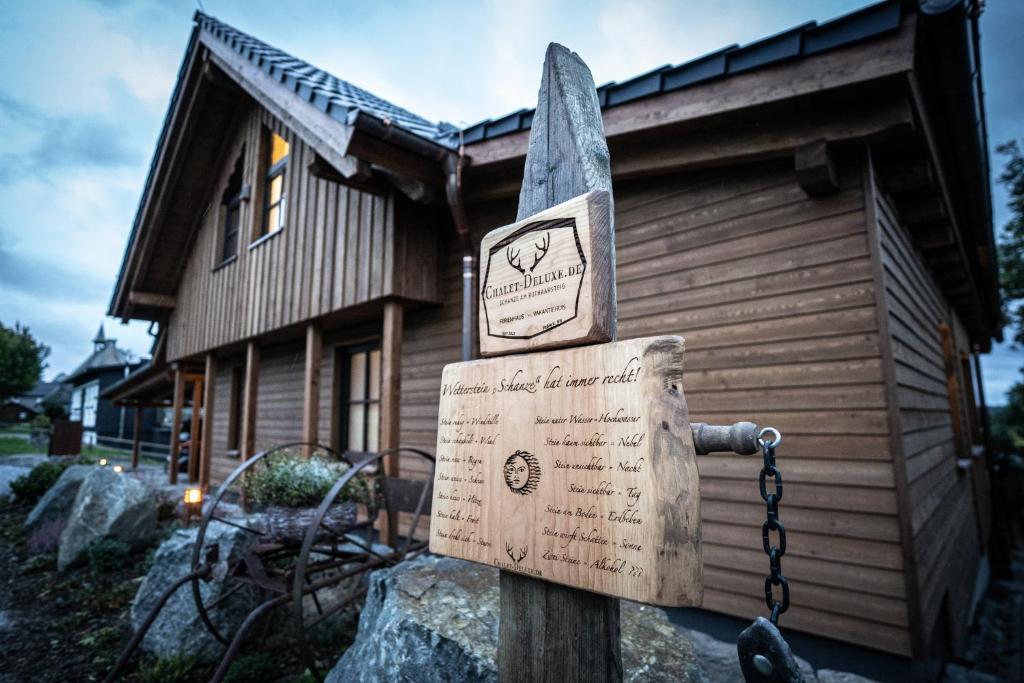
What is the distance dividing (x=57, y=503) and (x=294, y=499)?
19.0ft

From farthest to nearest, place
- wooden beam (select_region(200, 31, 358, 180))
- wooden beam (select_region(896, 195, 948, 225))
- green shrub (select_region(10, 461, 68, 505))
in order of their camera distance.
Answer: green shrub (select_region(10, 461, 68, 505)), wooden beam (select_region(200, 31, 358, 180)), wooden beam (select_region(896, 195, 948, 225))

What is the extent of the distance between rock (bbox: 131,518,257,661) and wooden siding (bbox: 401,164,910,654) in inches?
122

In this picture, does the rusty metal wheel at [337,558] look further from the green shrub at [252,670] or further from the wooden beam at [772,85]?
the wooden beam at [772,85]

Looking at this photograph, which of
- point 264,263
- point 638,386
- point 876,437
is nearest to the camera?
point 638,386

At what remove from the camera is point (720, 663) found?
2.15m

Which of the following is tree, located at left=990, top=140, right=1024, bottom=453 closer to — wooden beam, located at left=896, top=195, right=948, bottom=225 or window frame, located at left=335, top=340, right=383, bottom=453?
wooden beam, located at left=896, top=195, right=948, bottom=225

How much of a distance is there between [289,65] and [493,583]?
5944mm

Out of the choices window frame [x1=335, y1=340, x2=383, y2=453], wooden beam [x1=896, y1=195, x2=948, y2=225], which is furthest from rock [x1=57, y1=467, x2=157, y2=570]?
wooden beam [x1=896, y1=195, x2=948, y2=225]

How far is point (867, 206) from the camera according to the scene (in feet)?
9.18

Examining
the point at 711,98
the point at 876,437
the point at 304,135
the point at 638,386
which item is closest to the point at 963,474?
the point at 876,437

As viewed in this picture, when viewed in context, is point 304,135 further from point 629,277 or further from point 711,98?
point 711,98

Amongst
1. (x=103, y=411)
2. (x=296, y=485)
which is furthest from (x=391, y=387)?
(x=103, y=411)

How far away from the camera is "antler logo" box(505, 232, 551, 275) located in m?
1.20

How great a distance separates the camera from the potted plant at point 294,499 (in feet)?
9.65
